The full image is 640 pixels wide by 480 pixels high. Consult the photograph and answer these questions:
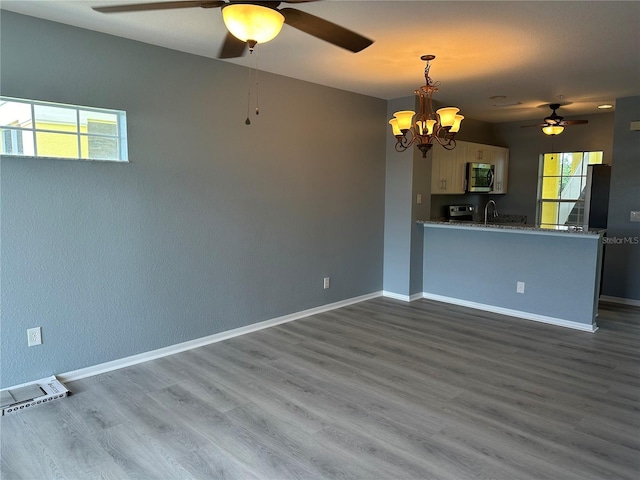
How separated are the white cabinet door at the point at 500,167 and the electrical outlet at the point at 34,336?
632cm

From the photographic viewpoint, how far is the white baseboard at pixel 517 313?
4.35 m

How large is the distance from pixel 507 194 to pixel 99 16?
6.50 metres

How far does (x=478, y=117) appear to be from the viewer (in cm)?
663

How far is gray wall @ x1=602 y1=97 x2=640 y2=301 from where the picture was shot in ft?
16.8

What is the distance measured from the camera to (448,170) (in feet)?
19.6

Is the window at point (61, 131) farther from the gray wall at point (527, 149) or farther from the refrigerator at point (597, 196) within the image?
the gray wall at point (527, 149)

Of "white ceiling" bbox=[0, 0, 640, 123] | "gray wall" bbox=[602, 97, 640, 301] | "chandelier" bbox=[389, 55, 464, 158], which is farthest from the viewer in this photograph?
"gray wall" bbox=[602, 97, 640, 301]

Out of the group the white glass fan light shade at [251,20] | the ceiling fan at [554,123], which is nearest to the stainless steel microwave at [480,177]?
the ceiling fan at [554,123]

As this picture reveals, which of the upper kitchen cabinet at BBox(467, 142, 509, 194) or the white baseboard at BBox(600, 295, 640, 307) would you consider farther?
the upper kitchen cabinet at BBox(467, 142, 509, 194)

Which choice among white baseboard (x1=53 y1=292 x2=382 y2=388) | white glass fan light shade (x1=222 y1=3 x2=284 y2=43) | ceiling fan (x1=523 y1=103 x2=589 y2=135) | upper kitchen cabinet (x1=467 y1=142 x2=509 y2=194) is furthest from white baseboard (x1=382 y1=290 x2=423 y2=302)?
white glass fan light shade (x1=222 y1=3 x2=284 y2=43)

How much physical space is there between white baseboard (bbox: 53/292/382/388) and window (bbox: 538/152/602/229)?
158 inches

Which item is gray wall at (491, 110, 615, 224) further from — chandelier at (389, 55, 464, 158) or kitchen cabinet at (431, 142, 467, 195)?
chandelier at (389, 55, 464, 158)

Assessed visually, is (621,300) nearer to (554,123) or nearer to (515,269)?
(515,269)

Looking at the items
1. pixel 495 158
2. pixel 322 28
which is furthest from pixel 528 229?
pixel 322 28
